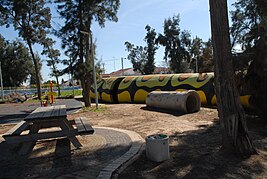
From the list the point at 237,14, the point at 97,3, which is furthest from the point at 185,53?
the point at 97,3

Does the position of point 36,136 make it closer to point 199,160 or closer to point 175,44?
point 199,160

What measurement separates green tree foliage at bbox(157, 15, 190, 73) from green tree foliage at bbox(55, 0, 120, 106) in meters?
37.1

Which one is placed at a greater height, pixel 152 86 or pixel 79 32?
pixel 79 32

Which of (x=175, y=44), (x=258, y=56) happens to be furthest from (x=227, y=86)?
(x=175, y=44)

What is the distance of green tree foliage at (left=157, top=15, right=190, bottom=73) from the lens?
5016 centimetres

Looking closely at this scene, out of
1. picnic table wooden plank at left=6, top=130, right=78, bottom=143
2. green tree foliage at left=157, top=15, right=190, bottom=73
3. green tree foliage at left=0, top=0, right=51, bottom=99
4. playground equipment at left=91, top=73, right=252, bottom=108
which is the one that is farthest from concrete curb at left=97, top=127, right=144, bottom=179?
green tree foliage at left=157, top=15, right=190, bottom=73

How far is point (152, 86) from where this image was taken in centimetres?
1588

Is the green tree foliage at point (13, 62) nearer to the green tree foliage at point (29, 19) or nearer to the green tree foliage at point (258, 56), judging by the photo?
the green tree foliage at point (29, 19)

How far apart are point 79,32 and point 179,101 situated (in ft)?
24.3

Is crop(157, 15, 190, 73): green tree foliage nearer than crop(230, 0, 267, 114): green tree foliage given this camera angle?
No

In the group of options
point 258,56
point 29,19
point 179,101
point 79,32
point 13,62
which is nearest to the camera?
point 258,56

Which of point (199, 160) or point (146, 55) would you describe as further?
point (146, 55)

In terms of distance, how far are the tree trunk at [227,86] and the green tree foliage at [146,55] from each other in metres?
47.5

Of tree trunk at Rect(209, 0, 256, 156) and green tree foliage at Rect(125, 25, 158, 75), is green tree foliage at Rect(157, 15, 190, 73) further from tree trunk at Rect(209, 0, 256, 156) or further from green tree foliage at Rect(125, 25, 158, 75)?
tree trunk at Rect(209, 0, 256, 156)
